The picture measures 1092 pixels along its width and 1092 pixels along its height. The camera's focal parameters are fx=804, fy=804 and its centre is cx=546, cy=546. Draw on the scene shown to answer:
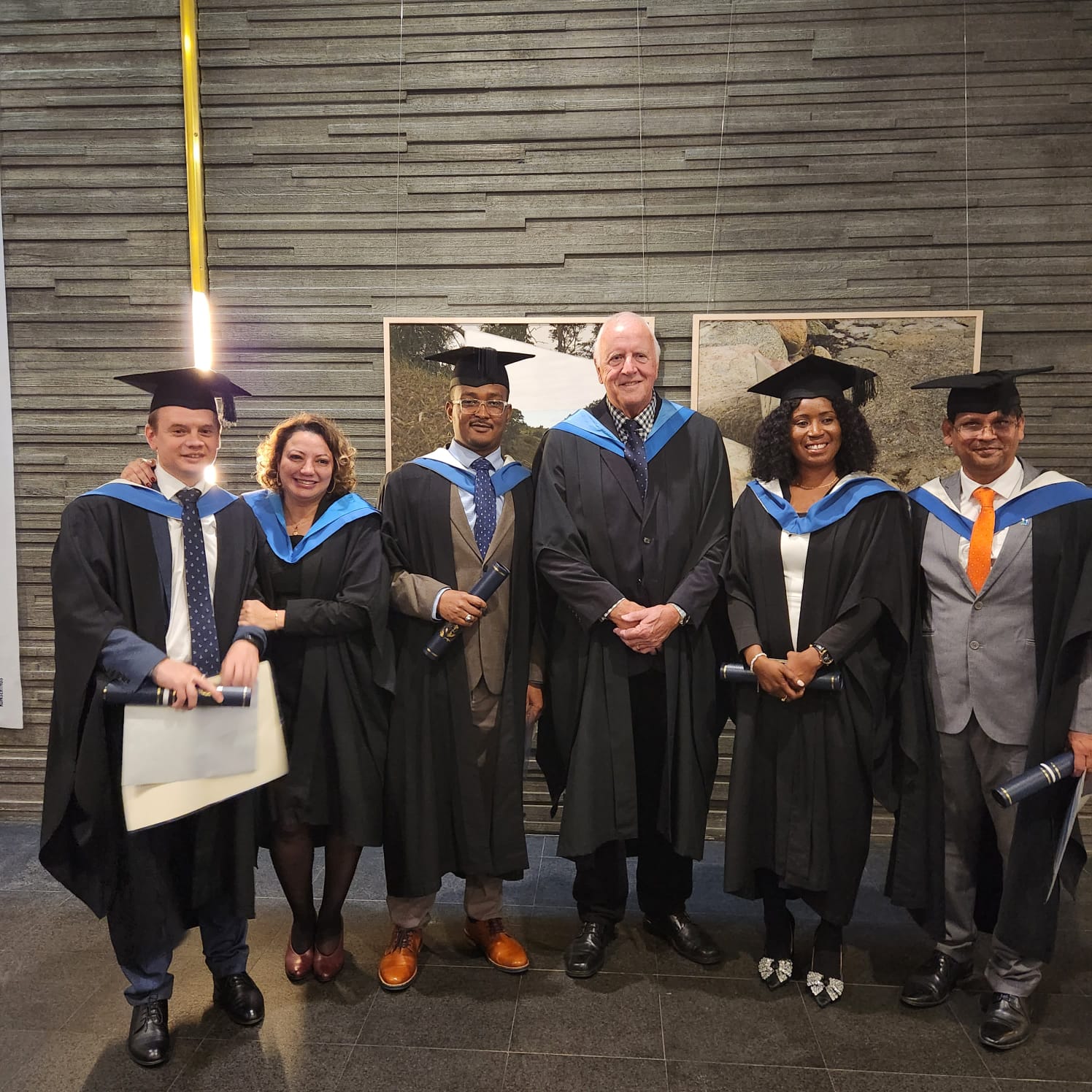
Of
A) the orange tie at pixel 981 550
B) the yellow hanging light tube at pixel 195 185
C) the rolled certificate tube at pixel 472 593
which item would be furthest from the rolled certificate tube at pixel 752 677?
the yellow hanging light tube at pixel 195 185

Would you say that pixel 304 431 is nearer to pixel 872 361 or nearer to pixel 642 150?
pixel 642 150

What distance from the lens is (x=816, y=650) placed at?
237 cm

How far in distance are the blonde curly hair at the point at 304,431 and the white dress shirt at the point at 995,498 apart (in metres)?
1.87

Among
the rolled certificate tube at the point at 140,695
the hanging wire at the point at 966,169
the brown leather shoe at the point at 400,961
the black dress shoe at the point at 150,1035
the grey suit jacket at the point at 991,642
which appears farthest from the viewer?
the hanging wire at the point at 966,169

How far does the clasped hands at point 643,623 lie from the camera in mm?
2428

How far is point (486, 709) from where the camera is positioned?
2.57 m

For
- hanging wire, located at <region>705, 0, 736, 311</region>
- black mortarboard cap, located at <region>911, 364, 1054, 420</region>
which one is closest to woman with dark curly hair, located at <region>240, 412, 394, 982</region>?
black mortarboard cap, located at <region>911, 364, 1054, 420</region>

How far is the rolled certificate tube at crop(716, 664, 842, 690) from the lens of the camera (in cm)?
235

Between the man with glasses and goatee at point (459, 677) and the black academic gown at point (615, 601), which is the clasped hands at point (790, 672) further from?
the man with glasses and goatee at point (459, 677)

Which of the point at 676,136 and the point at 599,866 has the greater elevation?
the point at 676,136

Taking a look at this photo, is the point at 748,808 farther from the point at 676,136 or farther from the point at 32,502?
the point at 32,502

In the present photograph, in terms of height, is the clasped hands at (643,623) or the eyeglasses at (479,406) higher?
the eyeglasses at (479,406)

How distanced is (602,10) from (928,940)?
13.0 feet

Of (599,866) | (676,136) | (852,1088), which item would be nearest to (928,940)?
(852,1088)
